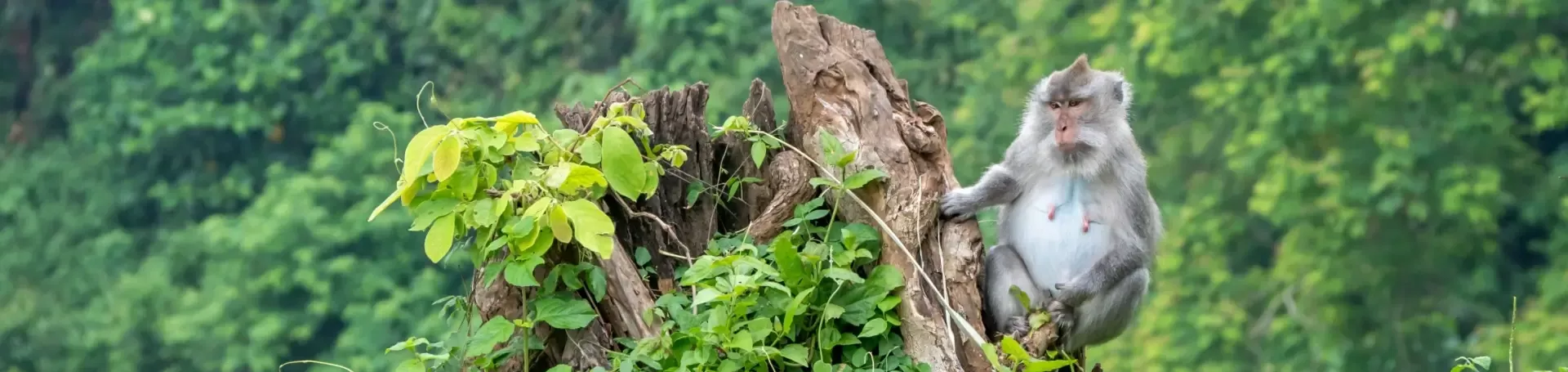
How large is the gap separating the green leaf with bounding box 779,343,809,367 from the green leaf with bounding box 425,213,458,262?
96 cm

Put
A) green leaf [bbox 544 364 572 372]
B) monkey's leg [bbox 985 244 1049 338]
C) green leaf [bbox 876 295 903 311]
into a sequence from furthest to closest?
monkey's leg [bbox 985 244 1049 338], green leaf [bbox 876 295 903 311], green leaf [bbox 544 364 572 372]

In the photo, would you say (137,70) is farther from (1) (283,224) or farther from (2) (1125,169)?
(2) (1125,169)

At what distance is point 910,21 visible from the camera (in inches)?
790

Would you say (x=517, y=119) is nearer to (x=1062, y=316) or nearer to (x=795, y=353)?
(x=795, y=353)

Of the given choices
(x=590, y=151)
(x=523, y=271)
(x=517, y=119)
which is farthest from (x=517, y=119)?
(x=523, y=271)

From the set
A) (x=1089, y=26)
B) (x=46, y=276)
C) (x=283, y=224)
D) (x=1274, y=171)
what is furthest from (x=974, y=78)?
(x=46, y=276)

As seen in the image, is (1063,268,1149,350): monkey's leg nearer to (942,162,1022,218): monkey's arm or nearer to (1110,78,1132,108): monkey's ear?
(942,162,1022,218): monkey's arm

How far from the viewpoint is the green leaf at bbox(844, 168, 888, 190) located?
16.7 feet

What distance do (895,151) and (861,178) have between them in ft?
0.87

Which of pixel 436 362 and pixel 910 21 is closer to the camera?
pixel 436 362

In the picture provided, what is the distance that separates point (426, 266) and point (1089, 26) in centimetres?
801

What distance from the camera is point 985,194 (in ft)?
18.6

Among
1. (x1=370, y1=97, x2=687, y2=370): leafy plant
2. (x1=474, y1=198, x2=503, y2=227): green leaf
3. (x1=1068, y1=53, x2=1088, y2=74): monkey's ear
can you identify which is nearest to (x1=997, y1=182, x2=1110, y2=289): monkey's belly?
(x1=1068, y1=53, x2=1088, y2=74): monkey's ear

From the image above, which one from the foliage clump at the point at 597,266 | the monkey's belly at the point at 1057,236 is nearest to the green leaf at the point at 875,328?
the foliage clump at the point at 597,266
